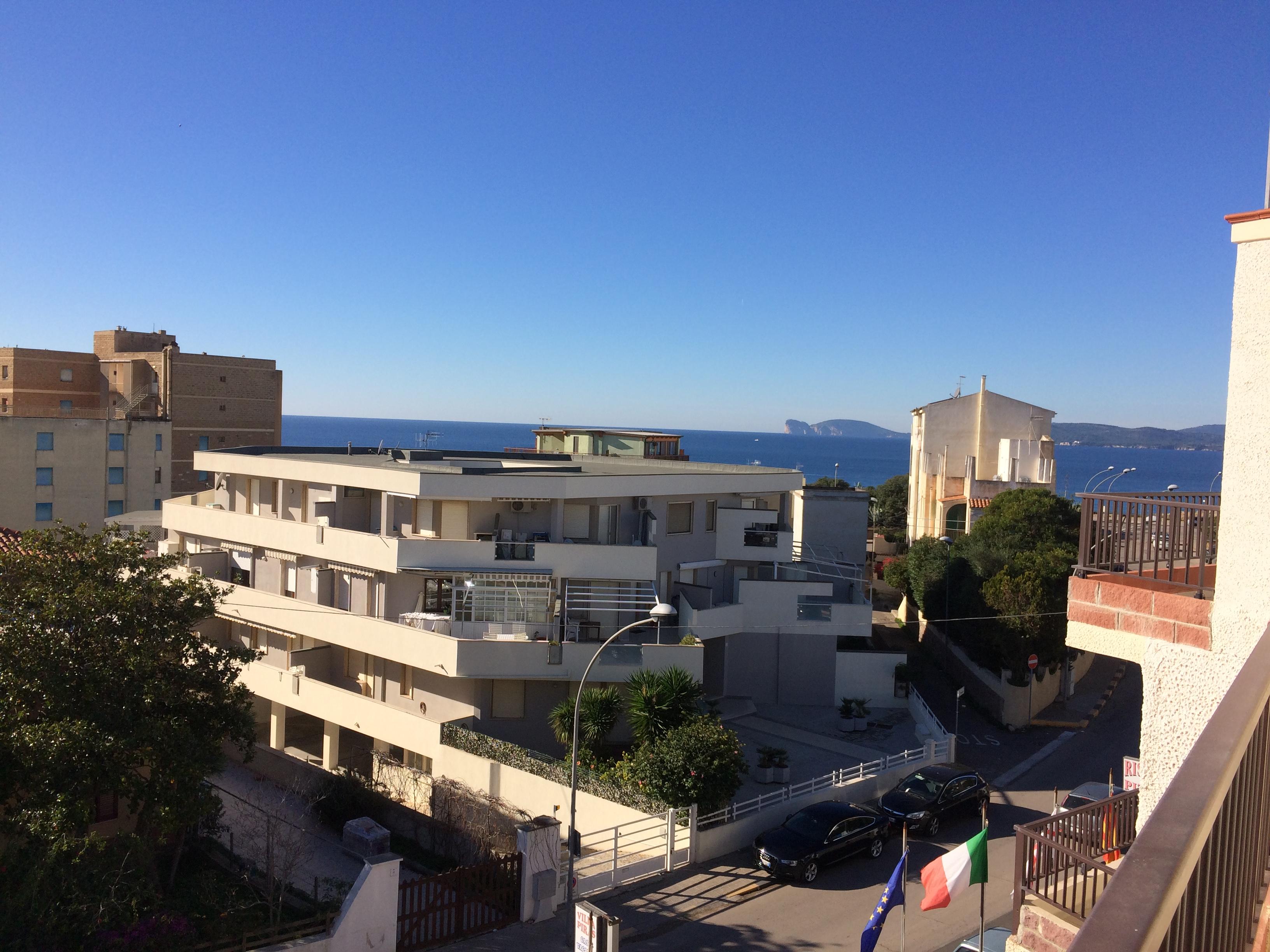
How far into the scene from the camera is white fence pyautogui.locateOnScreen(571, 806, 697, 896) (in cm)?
2039

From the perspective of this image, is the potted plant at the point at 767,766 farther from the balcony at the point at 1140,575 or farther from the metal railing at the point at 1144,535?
the metal railing at the point at 1144,535

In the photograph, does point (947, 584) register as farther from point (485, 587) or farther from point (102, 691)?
point (102, 691)

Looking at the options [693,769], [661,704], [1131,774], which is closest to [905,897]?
[1131,774]

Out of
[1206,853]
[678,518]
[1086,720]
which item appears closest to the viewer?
[1206,853]

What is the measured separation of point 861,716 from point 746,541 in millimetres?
7568

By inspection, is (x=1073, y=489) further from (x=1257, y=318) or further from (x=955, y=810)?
Result: (x=1257, y=318)

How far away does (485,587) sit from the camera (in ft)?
93.8

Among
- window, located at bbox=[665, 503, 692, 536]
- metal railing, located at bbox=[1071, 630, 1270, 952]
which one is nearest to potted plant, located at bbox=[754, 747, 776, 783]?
window, located at bbox=[665, 503, 692, 536]

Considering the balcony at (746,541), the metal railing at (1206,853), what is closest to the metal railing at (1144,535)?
the metal railing at (1206,853)

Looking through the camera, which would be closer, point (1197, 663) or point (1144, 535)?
point (1197, 663)

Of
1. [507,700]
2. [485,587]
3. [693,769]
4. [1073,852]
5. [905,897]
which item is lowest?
[507,700]

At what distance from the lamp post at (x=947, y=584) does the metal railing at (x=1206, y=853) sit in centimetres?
3670

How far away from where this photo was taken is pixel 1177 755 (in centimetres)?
702

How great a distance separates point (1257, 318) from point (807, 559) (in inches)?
1318
